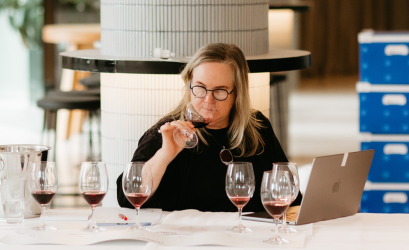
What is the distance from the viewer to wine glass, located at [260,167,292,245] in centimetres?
150

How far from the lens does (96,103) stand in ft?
12.3

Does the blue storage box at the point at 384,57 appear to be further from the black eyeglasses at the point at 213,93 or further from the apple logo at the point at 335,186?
the apple logo at the point at 335,186

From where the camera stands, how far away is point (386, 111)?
3.37 m

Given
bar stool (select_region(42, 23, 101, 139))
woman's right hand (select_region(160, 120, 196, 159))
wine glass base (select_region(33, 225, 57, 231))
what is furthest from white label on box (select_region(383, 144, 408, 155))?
bar stool (select_region(42, 23, 101, 139))

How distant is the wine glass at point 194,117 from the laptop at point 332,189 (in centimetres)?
29

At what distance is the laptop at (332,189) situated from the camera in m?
1.67

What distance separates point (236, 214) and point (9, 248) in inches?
27.4

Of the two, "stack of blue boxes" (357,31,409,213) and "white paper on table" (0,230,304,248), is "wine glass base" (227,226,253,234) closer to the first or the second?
"white paper on table" (0,230,304,248)

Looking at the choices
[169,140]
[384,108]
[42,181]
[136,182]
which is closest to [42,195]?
[42,181]

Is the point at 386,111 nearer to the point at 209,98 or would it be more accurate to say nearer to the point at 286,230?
the point at 209,98

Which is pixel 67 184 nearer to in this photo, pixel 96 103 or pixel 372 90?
pixel 96 103

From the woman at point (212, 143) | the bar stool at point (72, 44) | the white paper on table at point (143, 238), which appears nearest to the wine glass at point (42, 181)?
the white paper on table at point (143, 238)

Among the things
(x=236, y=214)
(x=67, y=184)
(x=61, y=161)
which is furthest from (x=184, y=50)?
(x=61, y=161)

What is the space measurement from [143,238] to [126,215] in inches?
13.5
